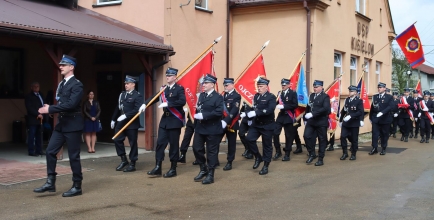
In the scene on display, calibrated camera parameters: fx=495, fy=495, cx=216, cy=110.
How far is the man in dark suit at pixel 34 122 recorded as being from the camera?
11453 mm

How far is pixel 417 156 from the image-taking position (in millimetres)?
12648

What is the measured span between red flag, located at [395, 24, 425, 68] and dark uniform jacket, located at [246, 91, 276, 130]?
11348mm

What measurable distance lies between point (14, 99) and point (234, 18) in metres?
7.38

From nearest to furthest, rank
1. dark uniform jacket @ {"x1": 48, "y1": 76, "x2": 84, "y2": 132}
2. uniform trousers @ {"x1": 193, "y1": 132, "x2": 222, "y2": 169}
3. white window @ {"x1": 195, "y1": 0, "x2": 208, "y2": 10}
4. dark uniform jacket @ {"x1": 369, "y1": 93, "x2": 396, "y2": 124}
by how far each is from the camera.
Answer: dark uniform jacket @ {"x1": 48, "y1": 76, "x2": 84, "y2": 132}, uniform trousers @ {"x1": 193, "y1": 132, "x2": 222, "y2": 169}, dark uniform jacket @ {"x1": 369, "y1": 93, "x2": 396, "y2": 124}, white window @ {"x1": 195, "y1": 0, "x2": 208, "y2": 10}

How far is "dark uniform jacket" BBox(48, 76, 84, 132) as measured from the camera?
7098 mm

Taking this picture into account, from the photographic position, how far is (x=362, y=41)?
19859mm

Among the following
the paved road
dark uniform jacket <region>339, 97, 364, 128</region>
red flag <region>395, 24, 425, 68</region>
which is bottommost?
the paved road

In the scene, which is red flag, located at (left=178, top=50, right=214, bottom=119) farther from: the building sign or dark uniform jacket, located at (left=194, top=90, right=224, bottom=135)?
the building sign

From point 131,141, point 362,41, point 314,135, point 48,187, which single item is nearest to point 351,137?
point 314,135

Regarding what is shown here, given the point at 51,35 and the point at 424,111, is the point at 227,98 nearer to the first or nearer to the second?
the point at 51,35

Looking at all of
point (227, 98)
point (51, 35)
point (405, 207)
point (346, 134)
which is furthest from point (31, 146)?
point (405, 207)

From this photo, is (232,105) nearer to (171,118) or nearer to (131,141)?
(171,118)

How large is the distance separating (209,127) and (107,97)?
687cm

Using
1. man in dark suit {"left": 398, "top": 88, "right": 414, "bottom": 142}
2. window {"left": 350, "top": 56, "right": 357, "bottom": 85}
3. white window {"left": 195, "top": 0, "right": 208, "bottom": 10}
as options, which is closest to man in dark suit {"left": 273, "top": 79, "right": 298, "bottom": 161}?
white window {"left": 195, "top": 0, "right": 208, "bottom": 10}
